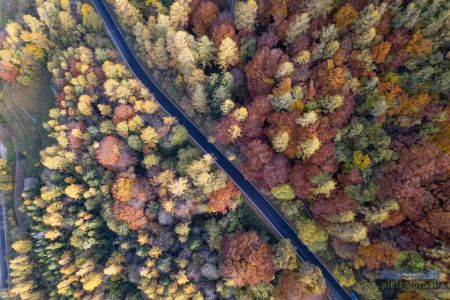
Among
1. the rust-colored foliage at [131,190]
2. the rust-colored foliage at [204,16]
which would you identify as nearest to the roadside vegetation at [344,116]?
the rust-colored foliage at [204,16]

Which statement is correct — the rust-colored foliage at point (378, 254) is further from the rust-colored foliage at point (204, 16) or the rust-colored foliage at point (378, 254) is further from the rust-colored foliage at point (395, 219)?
the rust-colored foliage at point (204, 16)

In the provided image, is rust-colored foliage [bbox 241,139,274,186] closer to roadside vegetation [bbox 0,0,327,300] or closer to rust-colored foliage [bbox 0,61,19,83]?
roadside vegetation [bbox 0,0,327,300]

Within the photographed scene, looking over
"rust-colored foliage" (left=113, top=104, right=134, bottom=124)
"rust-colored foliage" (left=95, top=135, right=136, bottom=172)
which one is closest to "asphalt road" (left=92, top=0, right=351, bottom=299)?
"rust-colored foliage" (left=113, top=104, right=134, bottom=124)

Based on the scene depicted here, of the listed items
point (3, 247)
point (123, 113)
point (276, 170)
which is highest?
point (3, 247)

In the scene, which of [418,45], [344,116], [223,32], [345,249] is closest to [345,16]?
[418,45]

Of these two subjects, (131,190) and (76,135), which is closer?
(131,190)

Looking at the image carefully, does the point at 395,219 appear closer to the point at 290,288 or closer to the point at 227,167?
the point at 290,288

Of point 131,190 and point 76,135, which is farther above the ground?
point 76,135
